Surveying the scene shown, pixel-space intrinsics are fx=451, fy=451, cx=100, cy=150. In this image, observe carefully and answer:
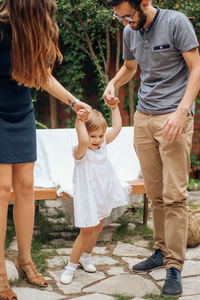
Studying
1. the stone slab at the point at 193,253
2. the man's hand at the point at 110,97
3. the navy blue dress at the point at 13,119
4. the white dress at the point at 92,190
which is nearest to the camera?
the navy blue dress at the point at 13,119

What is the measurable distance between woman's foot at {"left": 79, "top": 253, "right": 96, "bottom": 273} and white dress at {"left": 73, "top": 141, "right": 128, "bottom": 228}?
359mm

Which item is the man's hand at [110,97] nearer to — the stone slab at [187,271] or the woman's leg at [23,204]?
the woman's leg at [23,204]

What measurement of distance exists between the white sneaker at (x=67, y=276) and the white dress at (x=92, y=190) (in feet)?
1.12

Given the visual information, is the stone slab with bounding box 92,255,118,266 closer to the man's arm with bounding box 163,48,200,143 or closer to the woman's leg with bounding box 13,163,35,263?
the woman's leg with bounding box 13,163,35,263

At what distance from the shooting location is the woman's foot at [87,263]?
341 centimetres

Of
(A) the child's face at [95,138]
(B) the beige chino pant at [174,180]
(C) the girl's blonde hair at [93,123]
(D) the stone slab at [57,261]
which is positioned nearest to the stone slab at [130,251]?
(D) the stone slab at [57,261]

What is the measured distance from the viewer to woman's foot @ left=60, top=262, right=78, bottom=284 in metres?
3.18

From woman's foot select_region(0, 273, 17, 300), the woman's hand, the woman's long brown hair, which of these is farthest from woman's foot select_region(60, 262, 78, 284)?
the woman's long brown hair

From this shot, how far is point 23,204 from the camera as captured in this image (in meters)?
2.96

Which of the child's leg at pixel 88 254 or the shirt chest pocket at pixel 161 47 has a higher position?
the shirt chest pocket at pixel 161 47

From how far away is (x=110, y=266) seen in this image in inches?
140

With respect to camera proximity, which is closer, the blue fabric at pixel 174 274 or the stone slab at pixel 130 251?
the blue fabric at pixel 174 274

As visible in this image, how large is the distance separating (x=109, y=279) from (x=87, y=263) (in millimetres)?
256

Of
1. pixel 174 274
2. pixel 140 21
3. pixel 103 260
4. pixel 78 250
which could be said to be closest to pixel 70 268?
pixel 78 250
